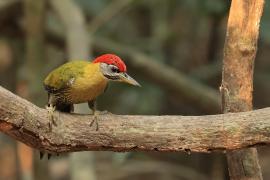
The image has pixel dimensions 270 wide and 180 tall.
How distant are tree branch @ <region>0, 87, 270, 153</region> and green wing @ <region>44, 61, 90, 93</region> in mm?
288

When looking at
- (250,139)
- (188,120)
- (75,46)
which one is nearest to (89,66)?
(188,120)

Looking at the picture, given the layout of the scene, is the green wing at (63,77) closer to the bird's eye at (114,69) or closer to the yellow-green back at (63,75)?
the yellow-green back at (63,75)

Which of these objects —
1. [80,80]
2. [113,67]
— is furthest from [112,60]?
[80,80]

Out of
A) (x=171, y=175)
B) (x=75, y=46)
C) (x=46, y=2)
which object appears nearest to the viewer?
(x=75, y=46)

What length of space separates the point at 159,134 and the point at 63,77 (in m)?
0.51

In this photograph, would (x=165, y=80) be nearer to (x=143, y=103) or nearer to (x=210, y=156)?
(x=143, y=103)

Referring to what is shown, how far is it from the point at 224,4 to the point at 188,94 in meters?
0.73

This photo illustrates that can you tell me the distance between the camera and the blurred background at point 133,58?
13.9ft

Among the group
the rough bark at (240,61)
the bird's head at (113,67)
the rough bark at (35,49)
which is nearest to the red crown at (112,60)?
the bird's head at (113,67)

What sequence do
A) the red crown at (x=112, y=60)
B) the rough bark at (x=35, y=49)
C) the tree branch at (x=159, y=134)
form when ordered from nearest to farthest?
the tree branch at (x=159, y=134) → the red crown at (x=112, y=60) → the rough bark at (x=35, y=49)

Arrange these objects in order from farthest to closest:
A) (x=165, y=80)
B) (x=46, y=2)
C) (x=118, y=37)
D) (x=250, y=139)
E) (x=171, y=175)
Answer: (x=118, y=37) < (x=171, y=175) < (x=165, y=80) < (x=46, y=2) < (x=250, y=139)

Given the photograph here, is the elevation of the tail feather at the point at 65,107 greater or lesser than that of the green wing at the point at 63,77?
lesser

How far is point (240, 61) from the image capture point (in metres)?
2.50

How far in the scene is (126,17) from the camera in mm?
6219
